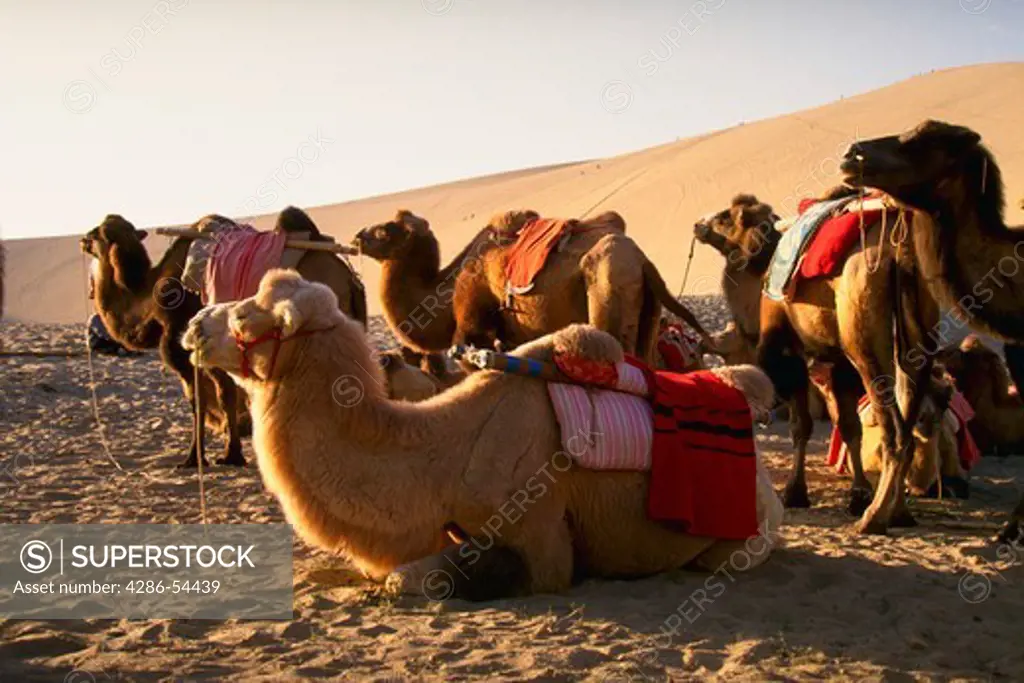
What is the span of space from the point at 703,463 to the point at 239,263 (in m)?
5.05

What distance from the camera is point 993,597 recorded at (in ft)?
17.6

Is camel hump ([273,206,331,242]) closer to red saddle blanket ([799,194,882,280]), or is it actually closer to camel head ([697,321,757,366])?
camel head ([697,321,757,366])

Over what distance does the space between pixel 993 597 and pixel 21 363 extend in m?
16.6

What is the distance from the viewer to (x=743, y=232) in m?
9.61

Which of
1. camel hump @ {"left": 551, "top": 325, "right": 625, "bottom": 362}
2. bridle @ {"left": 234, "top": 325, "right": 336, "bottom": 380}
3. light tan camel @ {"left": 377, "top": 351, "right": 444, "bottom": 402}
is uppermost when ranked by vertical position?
bridle @ {"left": 234, "top": 325, "right": 336, "bottom": 380}

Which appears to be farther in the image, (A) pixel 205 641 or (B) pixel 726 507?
(B) pixel 726 507

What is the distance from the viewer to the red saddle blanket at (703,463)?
5.46 meters

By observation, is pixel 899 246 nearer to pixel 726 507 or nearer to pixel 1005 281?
pixel 1005 281

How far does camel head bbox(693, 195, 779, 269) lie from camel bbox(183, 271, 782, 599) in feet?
14.3

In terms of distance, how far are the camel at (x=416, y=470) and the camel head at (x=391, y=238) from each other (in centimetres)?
A: 460

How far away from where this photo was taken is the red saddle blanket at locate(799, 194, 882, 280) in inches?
285

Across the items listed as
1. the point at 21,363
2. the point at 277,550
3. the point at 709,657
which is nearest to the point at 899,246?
the point at 709,657

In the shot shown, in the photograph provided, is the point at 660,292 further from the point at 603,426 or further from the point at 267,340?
the point at 267,340

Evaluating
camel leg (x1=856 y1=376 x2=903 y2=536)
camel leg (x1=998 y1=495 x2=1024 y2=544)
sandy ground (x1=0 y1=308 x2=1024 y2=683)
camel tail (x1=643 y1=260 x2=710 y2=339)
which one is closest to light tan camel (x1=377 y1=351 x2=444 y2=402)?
sandy ground (x1=0 y1=308 x2=1024 y2=683)
